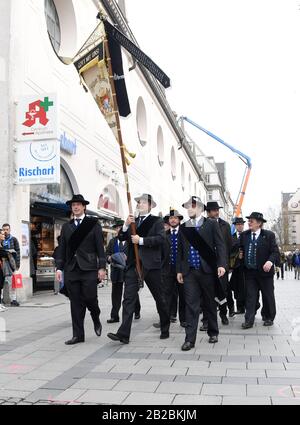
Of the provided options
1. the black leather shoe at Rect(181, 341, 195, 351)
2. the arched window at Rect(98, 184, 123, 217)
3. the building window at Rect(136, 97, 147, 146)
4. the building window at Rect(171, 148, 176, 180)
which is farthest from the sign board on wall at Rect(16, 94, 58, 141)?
the building window at Rect(171, 148, 176, 180)

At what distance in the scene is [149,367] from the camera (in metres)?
5.28

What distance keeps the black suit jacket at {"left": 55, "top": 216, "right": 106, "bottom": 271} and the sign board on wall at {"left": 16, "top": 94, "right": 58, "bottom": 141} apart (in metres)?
5.87

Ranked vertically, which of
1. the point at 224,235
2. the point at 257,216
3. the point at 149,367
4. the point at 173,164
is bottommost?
the point at 149,367

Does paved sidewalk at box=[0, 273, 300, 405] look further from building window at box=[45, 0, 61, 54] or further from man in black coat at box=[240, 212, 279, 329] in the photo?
building window at box=[45, 0, 61, 54]

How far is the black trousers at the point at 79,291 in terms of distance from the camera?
6.73 metres

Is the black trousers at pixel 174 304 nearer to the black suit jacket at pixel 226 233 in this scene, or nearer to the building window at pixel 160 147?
the black suit jacket at pixel 226 233

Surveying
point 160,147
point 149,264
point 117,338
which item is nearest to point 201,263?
→ point 149,264

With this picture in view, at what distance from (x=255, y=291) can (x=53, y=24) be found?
13191mm

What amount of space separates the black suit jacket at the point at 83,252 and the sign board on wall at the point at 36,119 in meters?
5.87

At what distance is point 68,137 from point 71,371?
12246 millimetres

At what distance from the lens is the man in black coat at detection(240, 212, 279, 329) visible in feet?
26.0

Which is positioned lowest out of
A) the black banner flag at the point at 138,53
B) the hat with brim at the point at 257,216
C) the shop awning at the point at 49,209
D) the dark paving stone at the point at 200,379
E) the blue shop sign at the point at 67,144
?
the dark paving stone at the point at 200,379

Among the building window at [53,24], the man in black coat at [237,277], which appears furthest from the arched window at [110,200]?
the man in black coat at [237,277]

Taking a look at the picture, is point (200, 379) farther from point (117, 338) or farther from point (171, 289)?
point (171, 289)
